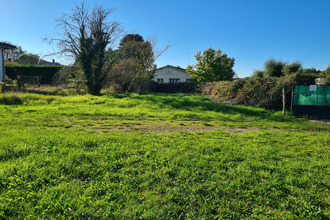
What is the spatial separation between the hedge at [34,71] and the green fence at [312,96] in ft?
79.8

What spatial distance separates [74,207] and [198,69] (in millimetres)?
41734

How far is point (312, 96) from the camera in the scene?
10.3 metres

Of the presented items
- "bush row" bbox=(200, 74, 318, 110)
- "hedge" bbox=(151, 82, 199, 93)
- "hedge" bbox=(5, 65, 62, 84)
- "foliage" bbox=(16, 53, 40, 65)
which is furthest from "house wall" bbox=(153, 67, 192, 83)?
"foliage" bbox=(16, 53, 40, 65)

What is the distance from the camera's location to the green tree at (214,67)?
39.7m

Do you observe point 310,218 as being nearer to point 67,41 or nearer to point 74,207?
point 74,207

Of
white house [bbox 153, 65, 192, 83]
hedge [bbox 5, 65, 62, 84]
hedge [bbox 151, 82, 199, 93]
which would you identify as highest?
white house [bbox 153, 65, 192, 83]

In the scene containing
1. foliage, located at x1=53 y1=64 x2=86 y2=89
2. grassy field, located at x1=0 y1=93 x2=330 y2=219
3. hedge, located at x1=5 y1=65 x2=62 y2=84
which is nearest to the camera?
grassy field, located at x1=0 y1=93 x2=330 y2=219

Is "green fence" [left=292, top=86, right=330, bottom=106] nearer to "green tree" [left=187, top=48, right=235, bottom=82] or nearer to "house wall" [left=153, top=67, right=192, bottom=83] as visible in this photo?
"green tree" [left=187, top=48, right=235, bottom=82]

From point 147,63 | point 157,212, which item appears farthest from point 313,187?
point 147,63

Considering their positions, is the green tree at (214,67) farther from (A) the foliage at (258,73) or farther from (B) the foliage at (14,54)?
(B) the foliage at (14,54)

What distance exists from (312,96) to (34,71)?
92.2ft

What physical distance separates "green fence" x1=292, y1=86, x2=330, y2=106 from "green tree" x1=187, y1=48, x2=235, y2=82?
29299 mm

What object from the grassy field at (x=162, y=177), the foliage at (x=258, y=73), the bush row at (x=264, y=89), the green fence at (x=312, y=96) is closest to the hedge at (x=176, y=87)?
the foliage at (x=258, y=73)

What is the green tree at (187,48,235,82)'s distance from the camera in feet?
130
